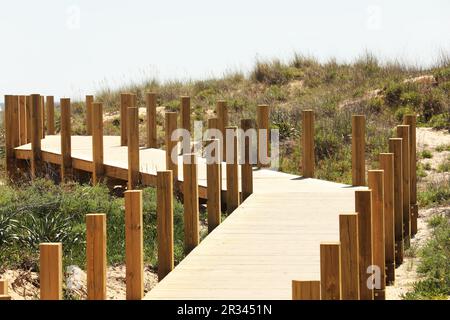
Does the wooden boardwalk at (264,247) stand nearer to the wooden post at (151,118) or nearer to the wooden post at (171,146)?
the wooden post at (171,146)

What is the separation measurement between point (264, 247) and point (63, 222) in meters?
3.33

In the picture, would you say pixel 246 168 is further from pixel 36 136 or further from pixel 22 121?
pixel 22 121

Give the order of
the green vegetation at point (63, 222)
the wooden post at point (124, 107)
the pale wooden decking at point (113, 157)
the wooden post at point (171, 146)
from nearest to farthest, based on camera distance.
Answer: the green vegetation at point (63, 222)
the wooden post at point (171, 146)
the pale wooden decking at point (113, 157)
the wooden post at point (124, 107)

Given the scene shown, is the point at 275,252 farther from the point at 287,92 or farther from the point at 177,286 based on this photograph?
the point at 287,92

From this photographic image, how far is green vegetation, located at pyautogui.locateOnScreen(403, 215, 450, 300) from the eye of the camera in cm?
1145

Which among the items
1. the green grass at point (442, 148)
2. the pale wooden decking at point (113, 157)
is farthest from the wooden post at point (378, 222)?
the green grass at point (442, 148)

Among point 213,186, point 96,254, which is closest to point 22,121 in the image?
point 213,186

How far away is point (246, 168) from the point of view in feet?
44.9

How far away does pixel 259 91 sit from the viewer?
2836 cm

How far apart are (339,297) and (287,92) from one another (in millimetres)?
20041

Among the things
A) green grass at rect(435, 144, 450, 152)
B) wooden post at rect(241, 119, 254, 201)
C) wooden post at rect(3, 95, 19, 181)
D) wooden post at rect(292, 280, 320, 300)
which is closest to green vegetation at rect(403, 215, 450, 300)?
wooden post at rect(241, 119, 254, 201)

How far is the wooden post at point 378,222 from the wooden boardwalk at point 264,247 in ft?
1.83

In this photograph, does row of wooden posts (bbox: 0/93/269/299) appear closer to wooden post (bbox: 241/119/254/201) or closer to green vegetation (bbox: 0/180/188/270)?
wooden post (bbox: 241/119/254/201)

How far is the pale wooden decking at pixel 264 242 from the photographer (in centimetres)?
956
